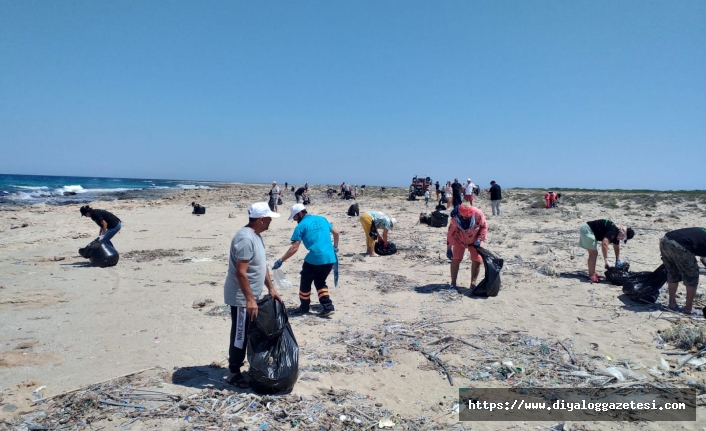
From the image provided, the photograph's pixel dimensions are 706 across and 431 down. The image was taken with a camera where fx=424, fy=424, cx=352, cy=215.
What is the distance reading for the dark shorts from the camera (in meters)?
5.65

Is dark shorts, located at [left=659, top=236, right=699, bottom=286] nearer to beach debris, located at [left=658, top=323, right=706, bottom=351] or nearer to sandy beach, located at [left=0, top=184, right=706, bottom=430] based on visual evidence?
sandy beach, located at [left=0, top=184, right=706, bottom=430]

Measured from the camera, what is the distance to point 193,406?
349 cm

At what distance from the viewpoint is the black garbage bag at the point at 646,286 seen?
643 cm

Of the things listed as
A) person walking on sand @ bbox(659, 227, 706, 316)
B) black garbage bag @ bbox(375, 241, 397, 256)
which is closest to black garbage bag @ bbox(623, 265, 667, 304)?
person walking on sand @ bbox(659, 227, 706, 316)

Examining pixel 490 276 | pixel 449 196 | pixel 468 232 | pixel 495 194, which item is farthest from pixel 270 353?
pixel 449 196

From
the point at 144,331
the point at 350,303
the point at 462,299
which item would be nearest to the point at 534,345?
the point at 462,299

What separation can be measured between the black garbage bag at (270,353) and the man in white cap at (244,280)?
0.09 metres

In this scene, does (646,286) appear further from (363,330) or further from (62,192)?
(62,192)

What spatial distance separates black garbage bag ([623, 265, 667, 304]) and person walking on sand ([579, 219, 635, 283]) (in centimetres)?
94

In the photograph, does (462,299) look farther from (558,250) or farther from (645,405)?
(558,250)

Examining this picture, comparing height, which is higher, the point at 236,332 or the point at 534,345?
the point at 236,332

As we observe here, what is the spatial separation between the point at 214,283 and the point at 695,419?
7.04m

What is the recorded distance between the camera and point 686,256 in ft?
18.5

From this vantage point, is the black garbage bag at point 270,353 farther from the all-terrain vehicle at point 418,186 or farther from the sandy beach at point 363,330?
the all-terrain vehicle at point 418,186
